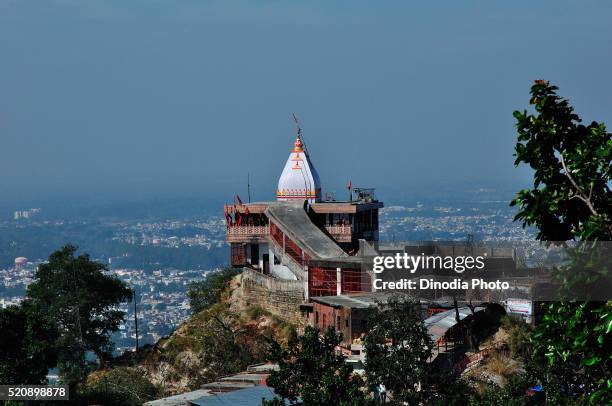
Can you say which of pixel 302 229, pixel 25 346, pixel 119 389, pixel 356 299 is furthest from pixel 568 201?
pixel 302 229

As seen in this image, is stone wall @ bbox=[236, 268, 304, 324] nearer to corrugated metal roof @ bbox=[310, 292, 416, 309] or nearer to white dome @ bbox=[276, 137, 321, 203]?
corrugated metal roof @ bbox=[310, 292, 416, 309]

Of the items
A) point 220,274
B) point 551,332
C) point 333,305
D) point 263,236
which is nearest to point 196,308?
point 220,274

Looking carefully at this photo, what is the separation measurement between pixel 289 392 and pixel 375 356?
10.7ft

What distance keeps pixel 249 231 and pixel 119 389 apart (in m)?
12.8

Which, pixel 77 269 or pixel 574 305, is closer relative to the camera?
pixel 574 305

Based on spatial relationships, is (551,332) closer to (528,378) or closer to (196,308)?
(528,378)

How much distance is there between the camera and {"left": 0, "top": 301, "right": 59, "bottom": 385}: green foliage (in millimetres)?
37219

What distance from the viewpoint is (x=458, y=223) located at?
171750 mm

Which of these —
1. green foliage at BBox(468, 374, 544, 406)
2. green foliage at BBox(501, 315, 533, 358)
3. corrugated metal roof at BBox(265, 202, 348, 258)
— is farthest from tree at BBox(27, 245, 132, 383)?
green foliage at BBox(468, 374, 544, 406)

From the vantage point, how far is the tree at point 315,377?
84.9 feet

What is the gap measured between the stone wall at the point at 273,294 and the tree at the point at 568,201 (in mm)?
29878

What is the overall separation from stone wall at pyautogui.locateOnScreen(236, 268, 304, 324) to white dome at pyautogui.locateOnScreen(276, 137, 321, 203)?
16.5 feet

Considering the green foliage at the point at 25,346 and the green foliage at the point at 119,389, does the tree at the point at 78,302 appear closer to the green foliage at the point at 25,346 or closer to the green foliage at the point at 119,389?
the green foliage at the point at 119,389

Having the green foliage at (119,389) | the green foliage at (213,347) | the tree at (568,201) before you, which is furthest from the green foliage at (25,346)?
the tree at (568,201)
